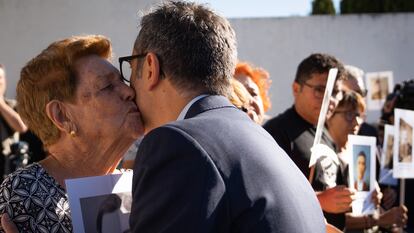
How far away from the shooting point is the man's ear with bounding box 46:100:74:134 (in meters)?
2.22

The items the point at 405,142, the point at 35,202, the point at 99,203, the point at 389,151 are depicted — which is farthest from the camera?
the point at 389,151

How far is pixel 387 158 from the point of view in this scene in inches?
190

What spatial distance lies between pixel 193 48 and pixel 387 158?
3.36 m

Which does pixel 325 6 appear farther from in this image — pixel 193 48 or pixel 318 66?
pixel 193 48

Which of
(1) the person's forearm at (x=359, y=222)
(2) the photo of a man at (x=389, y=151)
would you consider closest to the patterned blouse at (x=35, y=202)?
(1) the person's forearm at (x=359, y=222)

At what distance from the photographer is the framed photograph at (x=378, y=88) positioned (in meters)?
8.84

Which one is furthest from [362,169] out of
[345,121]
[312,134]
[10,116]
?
[10,116]

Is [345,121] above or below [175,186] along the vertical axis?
below

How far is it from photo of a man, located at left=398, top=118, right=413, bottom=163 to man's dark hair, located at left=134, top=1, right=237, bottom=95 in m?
2.97

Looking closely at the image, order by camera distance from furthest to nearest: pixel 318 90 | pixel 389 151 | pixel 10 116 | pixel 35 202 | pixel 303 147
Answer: pixel 10 116, pixel 389 151, pixel 318 90, pixel 303 147, pixel 35 202

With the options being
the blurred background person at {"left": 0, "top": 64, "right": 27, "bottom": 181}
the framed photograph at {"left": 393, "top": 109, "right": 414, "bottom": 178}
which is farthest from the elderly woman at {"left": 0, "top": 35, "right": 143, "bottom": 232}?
the blurred background person at {"left": 0, "top": 64, "right": 27, "bottom": 181}

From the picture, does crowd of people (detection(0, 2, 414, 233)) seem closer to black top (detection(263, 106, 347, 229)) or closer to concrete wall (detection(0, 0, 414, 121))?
black top (detection(263, 106, 347, 229))

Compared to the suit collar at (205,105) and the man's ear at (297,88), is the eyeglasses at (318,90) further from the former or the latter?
the suit collar at (205,105)

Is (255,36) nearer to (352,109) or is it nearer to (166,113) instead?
(352,109)
